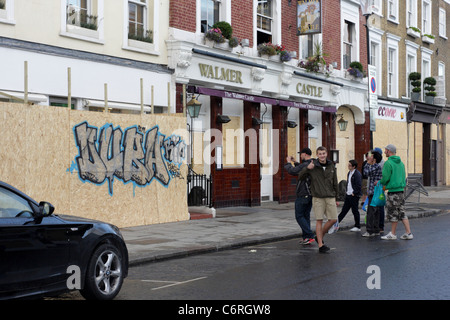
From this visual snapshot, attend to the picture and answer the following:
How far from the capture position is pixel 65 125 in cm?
1321

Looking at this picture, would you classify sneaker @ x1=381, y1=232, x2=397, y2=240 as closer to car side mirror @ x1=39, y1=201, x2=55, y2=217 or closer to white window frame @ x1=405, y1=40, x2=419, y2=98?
car side mirror @ x1=39, y1=201, x2=55, y2=217

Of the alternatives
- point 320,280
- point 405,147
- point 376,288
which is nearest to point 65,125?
point 320,280

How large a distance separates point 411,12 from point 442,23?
503cm

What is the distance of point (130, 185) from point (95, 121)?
5.58 feet

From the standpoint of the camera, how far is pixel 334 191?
1143cm

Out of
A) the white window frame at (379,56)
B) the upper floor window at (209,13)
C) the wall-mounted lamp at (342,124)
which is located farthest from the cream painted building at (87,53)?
the white window frame at (379,56)

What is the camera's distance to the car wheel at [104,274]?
697cm

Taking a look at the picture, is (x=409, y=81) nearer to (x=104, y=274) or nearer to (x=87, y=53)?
(x=87, y=53)

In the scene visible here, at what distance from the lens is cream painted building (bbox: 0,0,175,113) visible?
1352cm

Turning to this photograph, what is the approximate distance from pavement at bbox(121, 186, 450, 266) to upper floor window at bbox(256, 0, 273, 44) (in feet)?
19.3

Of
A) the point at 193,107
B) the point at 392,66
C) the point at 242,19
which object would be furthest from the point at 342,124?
the point at 193,107

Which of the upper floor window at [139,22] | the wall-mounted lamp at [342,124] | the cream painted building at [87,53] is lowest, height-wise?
the wall-mounted lamp at [342,124]

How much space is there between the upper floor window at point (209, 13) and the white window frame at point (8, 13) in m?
6.82

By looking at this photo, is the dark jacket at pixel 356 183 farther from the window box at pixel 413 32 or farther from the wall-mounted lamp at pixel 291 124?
the window box at pixel 413 32
